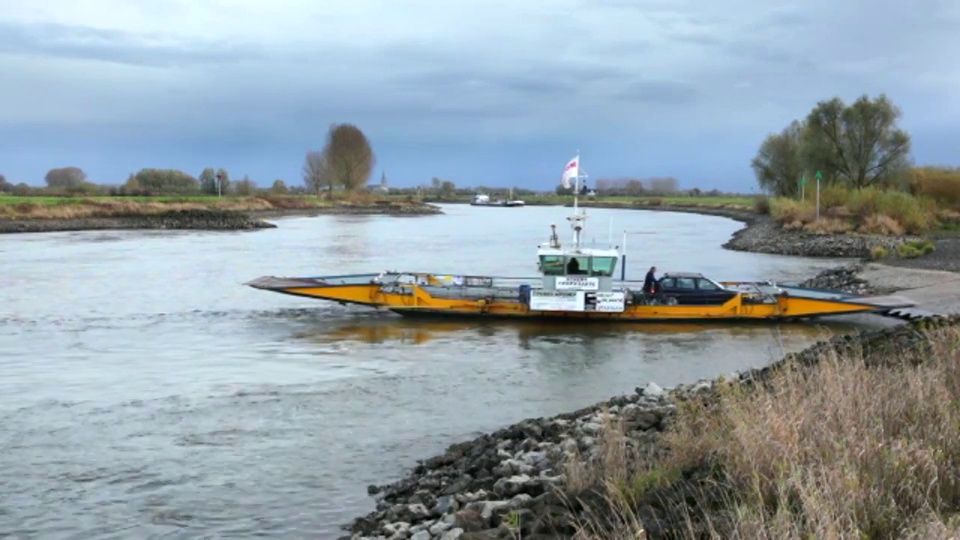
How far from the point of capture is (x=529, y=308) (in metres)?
28.2

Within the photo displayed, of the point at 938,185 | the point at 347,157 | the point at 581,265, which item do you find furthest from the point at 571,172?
the point at 347,157

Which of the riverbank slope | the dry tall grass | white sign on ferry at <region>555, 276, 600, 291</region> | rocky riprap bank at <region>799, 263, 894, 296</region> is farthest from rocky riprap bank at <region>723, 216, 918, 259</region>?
the riverbank slope

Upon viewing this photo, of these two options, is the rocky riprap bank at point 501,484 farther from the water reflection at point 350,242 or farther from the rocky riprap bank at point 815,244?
the rocky riprap bank at point 815,244

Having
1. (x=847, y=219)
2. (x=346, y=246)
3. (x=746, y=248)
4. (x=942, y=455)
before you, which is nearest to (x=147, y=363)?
(x=942, y=455)

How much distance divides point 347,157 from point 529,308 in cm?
13733

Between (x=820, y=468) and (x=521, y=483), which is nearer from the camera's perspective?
(x=820, y=468)

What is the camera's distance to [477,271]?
1722 inches

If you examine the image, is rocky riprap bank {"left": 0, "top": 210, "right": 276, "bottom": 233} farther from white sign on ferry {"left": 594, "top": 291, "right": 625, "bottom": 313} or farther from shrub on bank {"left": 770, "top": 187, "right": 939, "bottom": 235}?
white sign on ferry {"left": 594, "top": 291, "right": 625, "bottom": 313}

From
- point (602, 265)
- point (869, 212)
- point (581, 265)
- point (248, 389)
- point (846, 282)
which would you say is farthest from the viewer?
point (869, 212)

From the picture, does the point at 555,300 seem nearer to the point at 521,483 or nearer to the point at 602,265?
the point at 602,265

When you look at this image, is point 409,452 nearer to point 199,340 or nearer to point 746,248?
point 199,340

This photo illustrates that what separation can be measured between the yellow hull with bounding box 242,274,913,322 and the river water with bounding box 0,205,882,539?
1.72 ft

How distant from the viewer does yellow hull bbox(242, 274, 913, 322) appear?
28.1 metres

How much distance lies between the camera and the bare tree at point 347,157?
530 feet
